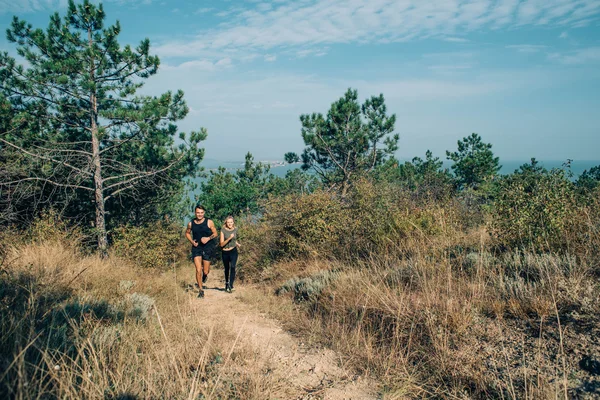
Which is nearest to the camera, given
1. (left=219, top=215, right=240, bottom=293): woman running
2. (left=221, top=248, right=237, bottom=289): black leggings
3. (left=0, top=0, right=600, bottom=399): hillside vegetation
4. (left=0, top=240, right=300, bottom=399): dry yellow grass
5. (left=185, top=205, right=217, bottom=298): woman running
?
(left=0, top=240, right=300, bottom=399): dry yellow grass

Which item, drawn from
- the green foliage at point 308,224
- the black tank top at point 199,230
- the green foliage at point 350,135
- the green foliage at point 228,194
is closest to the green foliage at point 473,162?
the green foliage at point 350,135

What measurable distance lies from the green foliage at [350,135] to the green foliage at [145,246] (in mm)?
9816

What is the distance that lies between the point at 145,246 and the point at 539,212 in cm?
1103

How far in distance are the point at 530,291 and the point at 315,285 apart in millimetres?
3283

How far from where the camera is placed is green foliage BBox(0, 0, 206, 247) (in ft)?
31.3

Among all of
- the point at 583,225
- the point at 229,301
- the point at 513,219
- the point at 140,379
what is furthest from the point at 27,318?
the point at 583,225

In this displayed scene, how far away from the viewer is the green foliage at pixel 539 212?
495 cm

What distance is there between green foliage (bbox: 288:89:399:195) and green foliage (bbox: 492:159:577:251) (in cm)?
1276

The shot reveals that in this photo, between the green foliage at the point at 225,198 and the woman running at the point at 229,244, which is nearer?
the woman running at the point at 229,244

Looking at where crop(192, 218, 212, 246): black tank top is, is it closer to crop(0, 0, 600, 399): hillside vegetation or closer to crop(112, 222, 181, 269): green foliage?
Answer: crop(0, 0, 600, 399): hillside vegetation

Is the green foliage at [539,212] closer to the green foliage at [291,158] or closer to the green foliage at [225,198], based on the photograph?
the green foliage at [225,198]

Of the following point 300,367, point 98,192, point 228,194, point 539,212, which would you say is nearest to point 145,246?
point 98,192

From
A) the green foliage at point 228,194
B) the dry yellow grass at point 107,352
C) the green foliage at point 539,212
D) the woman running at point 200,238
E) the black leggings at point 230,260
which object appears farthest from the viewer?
the green foliage at point 228,194

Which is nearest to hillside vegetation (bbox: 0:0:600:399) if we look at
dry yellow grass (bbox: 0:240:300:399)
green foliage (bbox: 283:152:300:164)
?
dry yellow grass (bbox: 0:240:300:399)
